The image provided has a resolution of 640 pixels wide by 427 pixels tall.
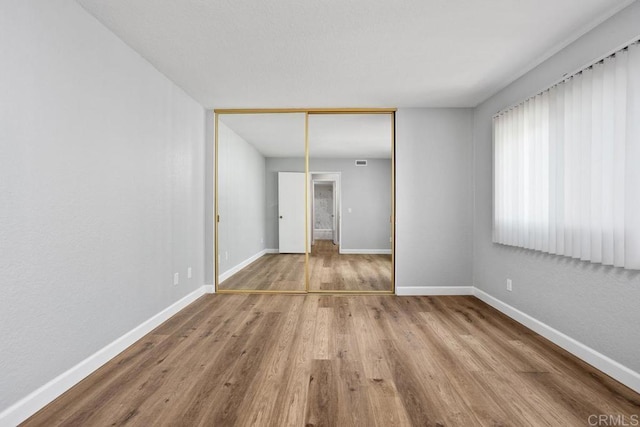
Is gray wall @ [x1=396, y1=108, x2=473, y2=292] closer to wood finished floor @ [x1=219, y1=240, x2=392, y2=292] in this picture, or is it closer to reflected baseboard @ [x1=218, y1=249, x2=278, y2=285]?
wood finished floor @ [x1=219, y1=240, x2=392, y2=292]

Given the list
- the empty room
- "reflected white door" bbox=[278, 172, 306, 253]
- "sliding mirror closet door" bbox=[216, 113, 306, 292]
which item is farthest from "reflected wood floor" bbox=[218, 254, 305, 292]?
the empty room

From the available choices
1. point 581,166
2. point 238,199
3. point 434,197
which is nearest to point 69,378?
point 238,199

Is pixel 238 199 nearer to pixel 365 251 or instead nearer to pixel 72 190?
pixel 72 190

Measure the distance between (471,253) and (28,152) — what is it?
4.59m

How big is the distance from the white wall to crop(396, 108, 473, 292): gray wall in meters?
2.95

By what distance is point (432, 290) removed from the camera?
4.43 metres

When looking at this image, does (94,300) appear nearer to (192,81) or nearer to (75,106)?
(75,106)

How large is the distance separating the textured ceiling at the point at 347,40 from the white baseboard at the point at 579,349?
241 cm

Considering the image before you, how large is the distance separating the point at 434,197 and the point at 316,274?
245 centimetres

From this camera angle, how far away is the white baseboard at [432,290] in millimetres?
4422

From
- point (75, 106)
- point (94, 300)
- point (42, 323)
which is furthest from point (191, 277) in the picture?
point (75, 106)

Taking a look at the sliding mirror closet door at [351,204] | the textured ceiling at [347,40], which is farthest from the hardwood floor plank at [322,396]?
the sliding mirror closet door at [351,204]

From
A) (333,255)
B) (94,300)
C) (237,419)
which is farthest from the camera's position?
(333,255)

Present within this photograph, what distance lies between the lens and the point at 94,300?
2.33m
